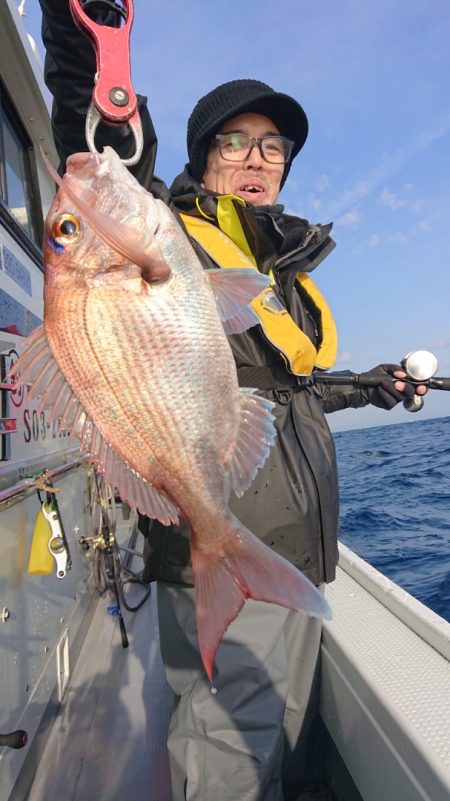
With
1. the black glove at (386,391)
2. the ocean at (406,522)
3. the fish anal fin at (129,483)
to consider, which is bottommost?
the ocean at (406,522)

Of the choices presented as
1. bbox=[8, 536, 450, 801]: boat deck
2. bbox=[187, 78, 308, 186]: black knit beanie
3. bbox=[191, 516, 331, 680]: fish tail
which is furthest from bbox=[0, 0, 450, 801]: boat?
bbox=[187, 78, 308, 186]: black knit beanie

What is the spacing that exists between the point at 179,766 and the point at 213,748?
151 millimetres

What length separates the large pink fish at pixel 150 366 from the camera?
1.23 m

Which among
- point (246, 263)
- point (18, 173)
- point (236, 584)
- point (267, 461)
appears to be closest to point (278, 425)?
point (267, 461)

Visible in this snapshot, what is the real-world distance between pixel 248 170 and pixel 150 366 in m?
1.32

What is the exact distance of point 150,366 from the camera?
49.2 inches

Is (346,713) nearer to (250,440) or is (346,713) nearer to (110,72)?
(250,440)


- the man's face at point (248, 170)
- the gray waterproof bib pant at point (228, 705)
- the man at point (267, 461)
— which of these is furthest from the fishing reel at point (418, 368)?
the gray waterproof bib pant at point (228, 705)

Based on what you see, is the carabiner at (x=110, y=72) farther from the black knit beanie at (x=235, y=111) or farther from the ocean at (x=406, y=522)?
the ocean at (x=406, y=522)

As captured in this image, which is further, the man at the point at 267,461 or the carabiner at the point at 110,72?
the man at the point at 267,461

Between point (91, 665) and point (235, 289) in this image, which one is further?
point (91, 665)

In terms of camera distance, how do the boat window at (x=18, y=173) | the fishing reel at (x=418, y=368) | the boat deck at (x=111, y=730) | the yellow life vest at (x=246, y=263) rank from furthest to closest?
the boat window at (x=18, y=173) < the fishing reel at (x=418, y=368) < the boat deck at (x=111, y=730) < the yellow life vest at (x=246, y=263)

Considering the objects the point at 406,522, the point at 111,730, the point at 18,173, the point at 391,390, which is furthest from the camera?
the point at 406,522

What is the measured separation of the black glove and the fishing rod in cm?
2
